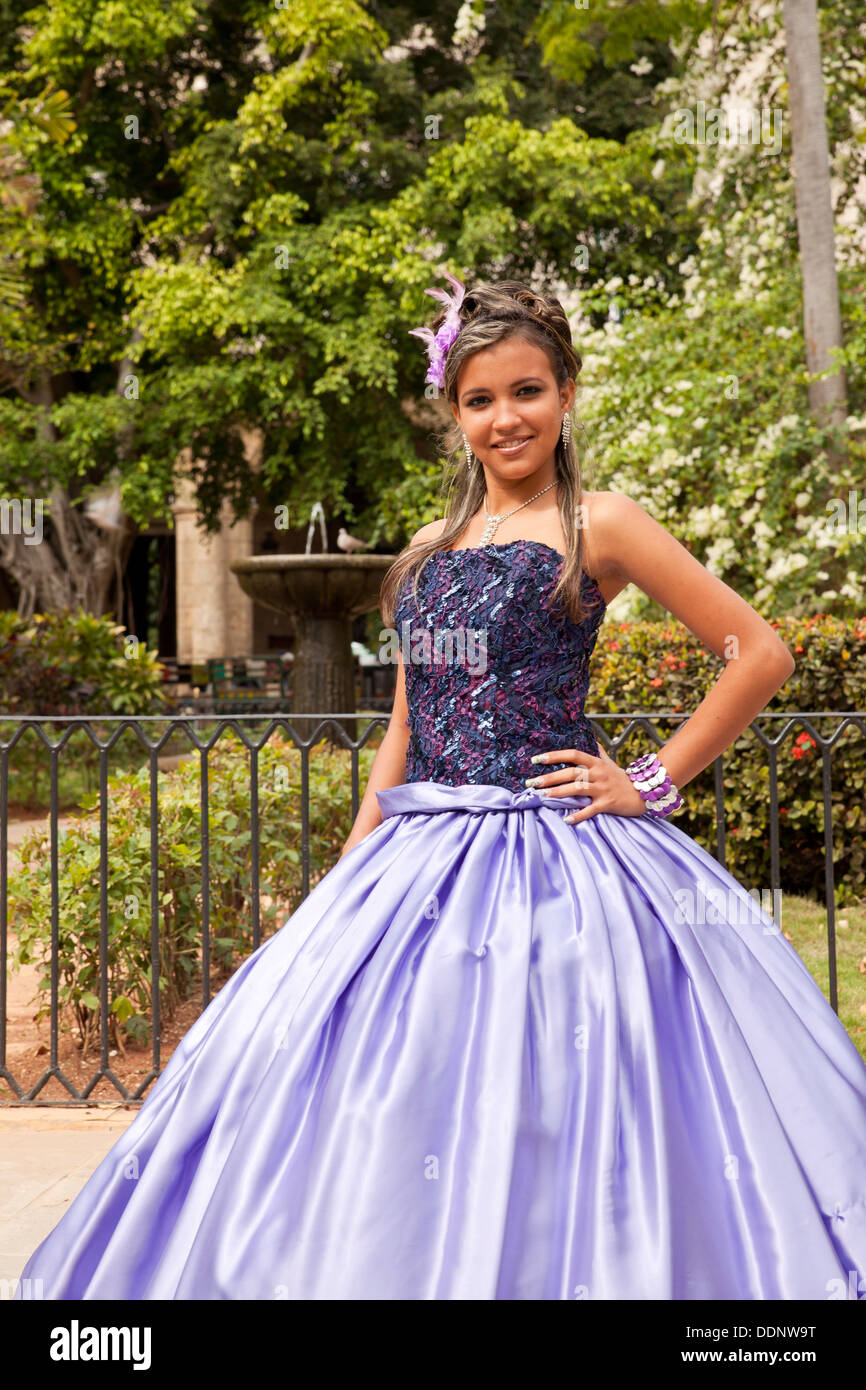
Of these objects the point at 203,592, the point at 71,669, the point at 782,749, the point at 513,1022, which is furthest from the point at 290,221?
the point at 513,1022

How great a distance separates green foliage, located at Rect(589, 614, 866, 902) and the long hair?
342 centimetres

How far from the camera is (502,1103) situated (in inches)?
67.1

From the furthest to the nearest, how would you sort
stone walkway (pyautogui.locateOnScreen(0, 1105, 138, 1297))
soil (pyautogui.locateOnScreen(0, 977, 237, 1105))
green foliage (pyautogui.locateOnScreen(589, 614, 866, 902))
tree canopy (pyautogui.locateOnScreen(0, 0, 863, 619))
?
tree canopy (pyautogui.locateOnScreen(0, 0, 863, 619)) < green foliage (pyautogui.locateOnScreen(589, 614, 866, 902)) < soil (pyautogui.locateOnScreen(0, 977, 237, 1105)) < stone walkway (pyautogui.locateOnScreen(0, 1105, 138, 1297))

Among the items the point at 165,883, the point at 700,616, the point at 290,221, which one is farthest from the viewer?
the point at 290,221

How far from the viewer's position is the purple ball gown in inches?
65.5

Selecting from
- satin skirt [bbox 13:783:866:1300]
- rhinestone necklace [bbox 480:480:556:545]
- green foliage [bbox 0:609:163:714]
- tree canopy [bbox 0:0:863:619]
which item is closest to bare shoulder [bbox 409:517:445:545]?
rhinestone necklace [bbox 480:480:556:545]

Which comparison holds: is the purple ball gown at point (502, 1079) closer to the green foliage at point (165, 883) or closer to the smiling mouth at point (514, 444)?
the smiling mouth at point (514, 444)

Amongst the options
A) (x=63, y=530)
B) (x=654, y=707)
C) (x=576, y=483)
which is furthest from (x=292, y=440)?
(x=576, y=483)

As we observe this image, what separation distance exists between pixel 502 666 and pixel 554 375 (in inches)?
20.4

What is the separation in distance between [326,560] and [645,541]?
23.5 ft

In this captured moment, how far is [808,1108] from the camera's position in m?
1.82

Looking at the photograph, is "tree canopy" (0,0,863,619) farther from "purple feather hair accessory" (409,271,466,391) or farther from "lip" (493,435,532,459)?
"lip" (493,435,532,459)

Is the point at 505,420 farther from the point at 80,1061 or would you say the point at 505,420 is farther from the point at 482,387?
the point at 80,1061
